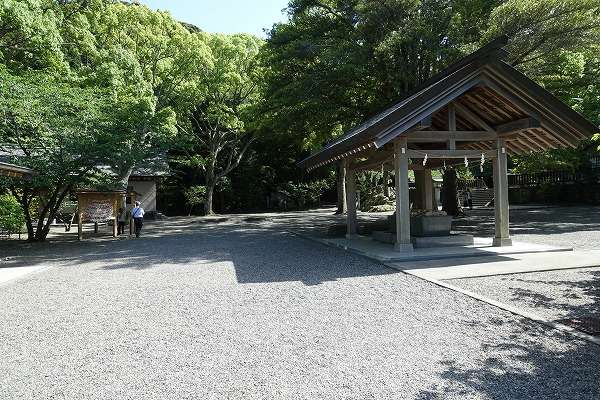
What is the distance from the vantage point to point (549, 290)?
19.5ft

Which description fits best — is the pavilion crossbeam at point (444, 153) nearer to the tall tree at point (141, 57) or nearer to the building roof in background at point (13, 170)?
the building roof in background at point (13, 170)

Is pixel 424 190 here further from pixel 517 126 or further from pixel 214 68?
pixel 214 68

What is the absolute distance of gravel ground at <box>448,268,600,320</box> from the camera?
200 inches

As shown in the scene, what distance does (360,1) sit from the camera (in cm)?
1522

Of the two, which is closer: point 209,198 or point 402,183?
point 402,183

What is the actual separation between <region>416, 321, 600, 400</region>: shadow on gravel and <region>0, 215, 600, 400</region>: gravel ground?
0.05 feet

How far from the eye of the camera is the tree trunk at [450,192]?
1941cm

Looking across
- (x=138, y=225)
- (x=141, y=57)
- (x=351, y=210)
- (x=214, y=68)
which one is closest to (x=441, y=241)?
(x=351, y=210)

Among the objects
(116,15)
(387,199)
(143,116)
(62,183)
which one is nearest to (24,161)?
(62,183)

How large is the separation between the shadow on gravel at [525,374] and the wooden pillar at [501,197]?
6.07 m

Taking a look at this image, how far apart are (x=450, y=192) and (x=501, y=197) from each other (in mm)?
10238

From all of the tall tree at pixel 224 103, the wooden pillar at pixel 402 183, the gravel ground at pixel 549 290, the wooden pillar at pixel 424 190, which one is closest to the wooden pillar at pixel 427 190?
the wooden pillar at pixel 424 190

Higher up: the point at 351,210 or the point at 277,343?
the point at 351,210

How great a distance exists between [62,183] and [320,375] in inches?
529
